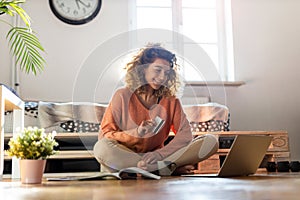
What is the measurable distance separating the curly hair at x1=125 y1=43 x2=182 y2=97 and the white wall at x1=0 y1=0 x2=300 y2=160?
1.54 meters

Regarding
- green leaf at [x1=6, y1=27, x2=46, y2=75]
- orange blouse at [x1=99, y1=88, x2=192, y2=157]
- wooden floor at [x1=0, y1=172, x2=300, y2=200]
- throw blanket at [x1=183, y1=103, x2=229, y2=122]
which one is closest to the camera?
wooden floor at [x1=0, y1=172, x2=300, y2=200]

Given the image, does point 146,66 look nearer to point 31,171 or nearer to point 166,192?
point 31,171

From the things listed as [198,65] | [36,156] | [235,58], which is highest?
[235,58]

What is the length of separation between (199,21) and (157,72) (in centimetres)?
193

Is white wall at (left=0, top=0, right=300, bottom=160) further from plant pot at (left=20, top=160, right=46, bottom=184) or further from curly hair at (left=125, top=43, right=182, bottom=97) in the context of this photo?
plant pot at (left=20, top=160, right=46, bottom=184)

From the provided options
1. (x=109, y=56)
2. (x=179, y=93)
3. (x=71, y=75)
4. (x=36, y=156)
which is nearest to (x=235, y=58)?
(x=71, y=75)

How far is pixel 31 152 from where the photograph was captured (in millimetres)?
1166

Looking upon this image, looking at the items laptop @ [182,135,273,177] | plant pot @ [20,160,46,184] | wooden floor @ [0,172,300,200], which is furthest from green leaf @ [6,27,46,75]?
wooden floor @ [0,172,300,200]

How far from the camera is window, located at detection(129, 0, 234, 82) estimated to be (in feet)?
10.7

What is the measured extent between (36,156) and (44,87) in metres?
1.90

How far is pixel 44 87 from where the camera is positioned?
3.01 metres

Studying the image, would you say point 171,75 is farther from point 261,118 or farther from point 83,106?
point 261,118

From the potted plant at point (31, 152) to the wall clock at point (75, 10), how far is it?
2.01 m

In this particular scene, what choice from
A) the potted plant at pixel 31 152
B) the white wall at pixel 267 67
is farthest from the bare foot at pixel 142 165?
the white wall at pixel 267 67
